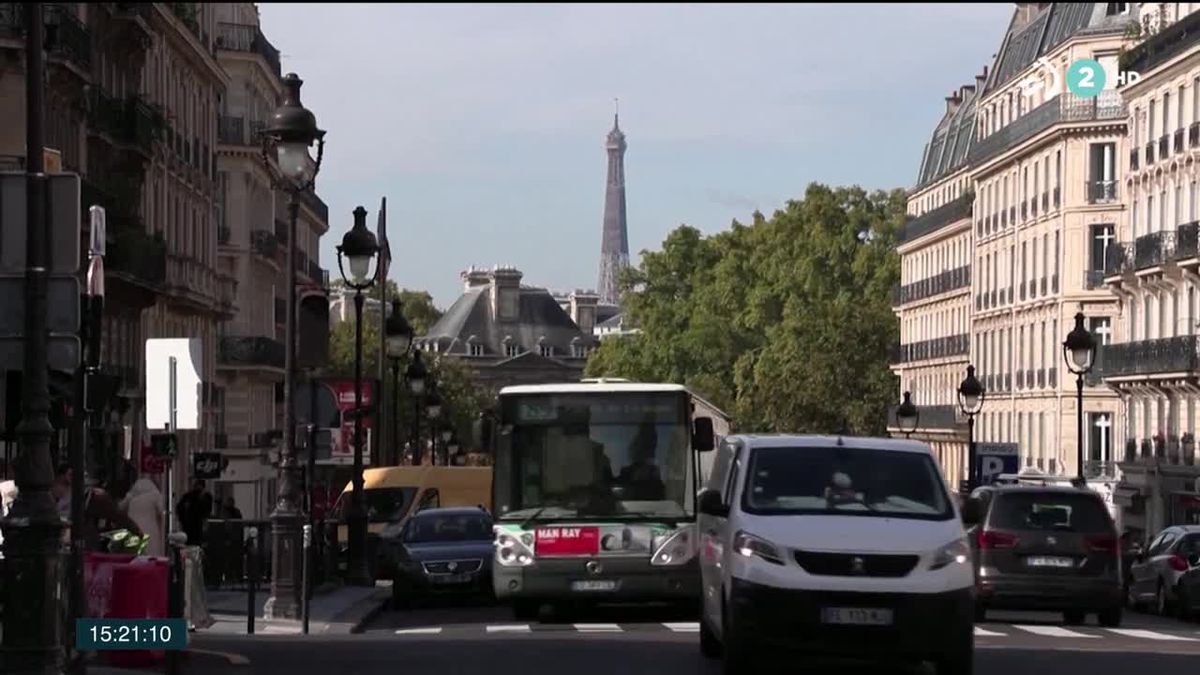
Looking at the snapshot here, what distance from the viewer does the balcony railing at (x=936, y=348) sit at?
12438cm

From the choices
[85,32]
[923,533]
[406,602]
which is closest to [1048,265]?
[85,32]

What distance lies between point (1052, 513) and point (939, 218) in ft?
319

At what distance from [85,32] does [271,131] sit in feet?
85.2

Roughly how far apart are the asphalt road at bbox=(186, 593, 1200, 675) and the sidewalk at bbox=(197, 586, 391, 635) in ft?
3.30

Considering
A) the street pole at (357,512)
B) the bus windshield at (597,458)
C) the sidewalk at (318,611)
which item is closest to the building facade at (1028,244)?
the street pole at (357,512)

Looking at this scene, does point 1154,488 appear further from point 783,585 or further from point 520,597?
point 783,585

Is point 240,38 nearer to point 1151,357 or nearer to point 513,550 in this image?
point 1151,357

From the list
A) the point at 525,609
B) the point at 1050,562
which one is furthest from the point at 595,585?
the point at 1050,562

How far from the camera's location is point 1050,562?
33281 mm

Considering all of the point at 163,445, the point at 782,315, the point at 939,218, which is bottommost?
the point at 163,445

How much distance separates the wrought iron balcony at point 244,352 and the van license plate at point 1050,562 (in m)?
57.2

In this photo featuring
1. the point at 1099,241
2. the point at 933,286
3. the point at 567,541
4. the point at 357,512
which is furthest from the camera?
the point at 933,286

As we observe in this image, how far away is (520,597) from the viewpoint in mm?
31781

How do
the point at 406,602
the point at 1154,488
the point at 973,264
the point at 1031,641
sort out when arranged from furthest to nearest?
the point at 973,264
the point at 1154,488
the point at 406,602
the point at 1031,641
